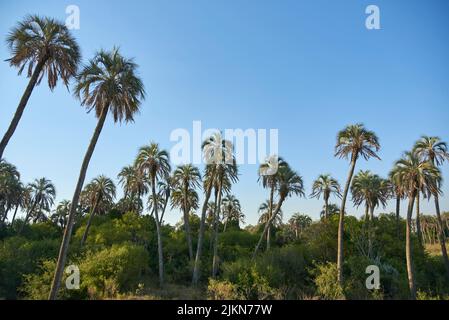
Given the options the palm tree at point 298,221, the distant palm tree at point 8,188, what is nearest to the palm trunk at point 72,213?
the distant palm tree at point 8,188

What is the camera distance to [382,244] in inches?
1515

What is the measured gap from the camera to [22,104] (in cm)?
2052

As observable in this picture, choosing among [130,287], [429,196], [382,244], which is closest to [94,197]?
[130,287]

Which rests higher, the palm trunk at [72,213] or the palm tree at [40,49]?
the palm tree at [40,49]

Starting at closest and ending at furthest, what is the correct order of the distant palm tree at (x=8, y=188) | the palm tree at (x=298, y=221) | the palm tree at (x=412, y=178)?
the palm tree at (x=412, y=178) < the distant palm tree at (x=8, y=188) < the palm tree at (x=298, y=221)

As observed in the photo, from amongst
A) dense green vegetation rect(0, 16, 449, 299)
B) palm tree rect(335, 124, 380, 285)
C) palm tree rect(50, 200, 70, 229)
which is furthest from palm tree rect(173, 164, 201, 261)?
palm tree rect(50, 200, 70, 229)

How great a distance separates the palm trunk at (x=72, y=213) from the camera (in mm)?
19328

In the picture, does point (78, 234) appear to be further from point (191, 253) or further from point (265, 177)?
point (265, 177)

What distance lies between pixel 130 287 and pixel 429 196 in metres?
28.1

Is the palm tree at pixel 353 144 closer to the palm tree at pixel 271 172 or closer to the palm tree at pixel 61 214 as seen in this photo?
the palm tree at pixel 271 172

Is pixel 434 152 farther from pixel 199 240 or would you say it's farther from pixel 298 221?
pixel 298 221

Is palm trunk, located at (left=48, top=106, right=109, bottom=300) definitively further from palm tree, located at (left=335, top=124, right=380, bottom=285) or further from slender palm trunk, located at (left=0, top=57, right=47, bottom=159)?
palm tree, located at (left=335, top=124, right=380, bottom=285)

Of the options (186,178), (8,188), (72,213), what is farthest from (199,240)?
(8,188)

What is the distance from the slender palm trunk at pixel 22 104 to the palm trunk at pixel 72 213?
170 inches
